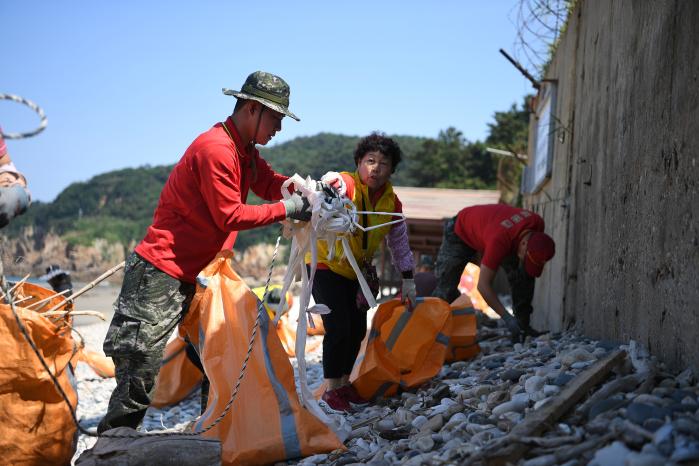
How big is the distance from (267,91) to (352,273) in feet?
4.31

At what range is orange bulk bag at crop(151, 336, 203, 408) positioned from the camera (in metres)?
5.85

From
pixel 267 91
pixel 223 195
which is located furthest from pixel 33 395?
pixel 267 91

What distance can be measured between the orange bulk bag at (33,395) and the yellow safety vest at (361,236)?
59.8 inches

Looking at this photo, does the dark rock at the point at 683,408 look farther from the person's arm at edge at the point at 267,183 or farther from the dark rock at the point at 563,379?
the person's arm at edge at the point at 267,183

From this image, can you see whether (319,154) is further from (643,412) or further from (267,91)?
(643,412)

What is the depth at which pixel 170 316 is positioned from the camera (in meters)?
3.31

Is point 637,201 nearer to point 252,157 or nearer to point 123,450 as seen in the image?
point 252,157

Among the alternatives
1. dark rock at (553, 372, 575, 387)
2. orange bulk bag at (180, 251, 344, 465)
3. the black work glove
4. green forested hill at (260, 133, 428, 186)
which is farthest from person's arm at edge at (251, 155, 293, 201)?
green forested hill at (260, 133, 428, 186)

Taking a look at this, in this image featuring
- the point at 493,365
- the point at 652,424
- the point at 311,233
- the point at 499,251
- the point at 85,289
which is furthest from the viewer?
the point at 499,251

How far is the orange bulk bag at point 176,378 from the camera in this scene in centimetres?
585

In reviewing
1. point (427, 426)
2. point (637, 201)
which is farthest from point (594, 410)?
point (637, 201)

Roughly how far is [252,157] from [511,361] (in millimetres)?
2143

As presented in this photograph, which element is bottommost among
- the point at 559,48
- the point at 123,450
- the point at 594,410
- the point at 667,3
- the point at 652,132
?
the point at 123,450

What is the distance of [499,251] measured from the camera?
516 cm
